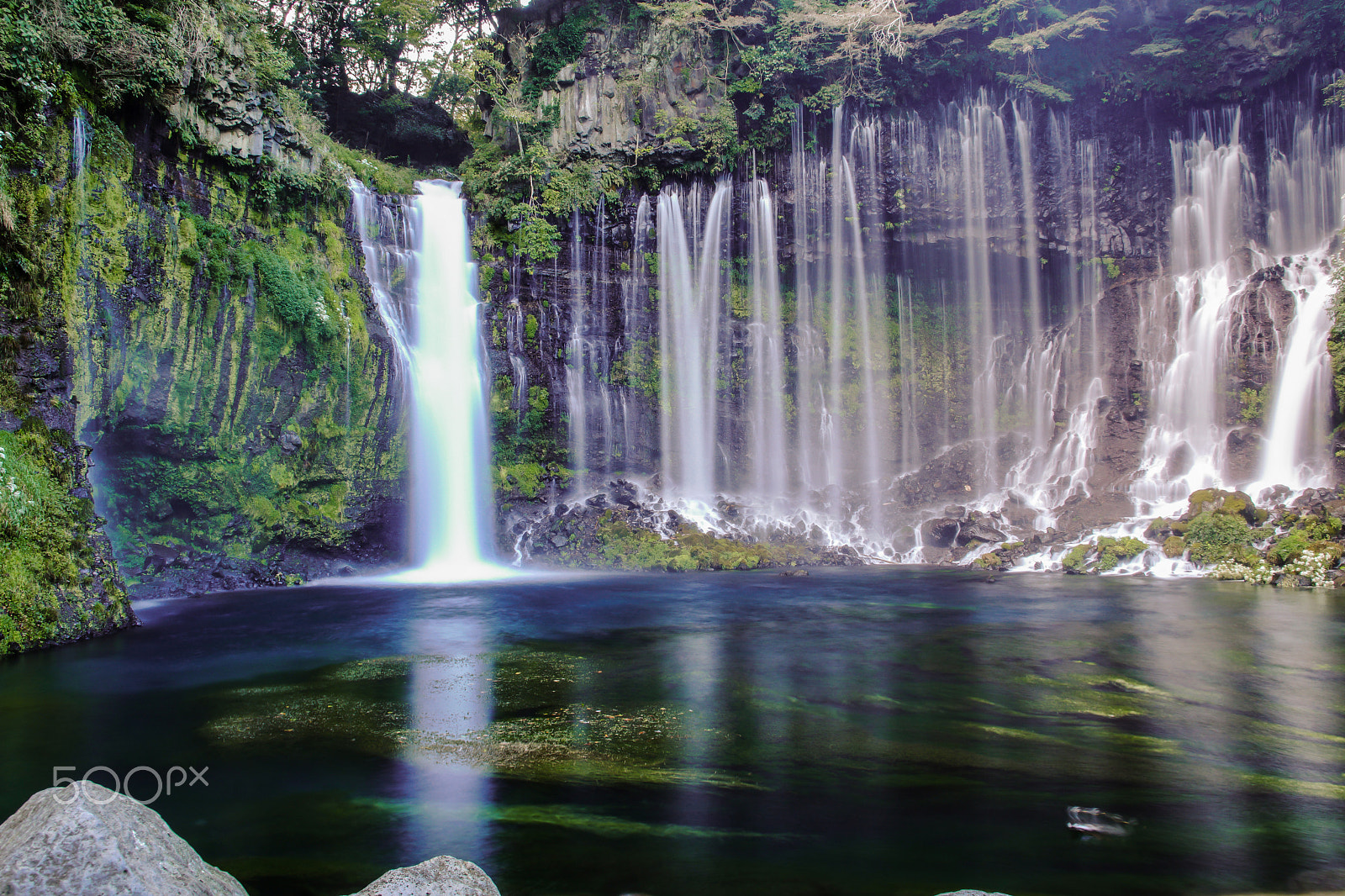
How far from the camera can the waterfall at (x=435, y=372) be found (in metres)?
18.1

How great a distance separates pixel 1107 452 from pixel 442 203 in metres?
20.3

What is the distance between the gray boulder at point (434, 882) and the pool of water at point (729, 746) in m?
1.03

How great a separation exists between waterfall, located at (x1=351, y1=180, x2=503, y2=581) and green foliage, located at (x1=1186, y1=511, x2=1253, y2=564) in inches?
627

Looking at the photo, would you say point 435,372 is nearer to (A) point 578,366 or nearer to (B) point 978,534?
(A) point 578,366

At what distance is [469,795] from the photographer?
4.96 metres

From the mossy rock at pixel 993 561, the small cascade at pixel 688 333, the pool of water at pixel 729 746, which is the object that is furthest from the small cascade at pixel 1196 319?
the small cascade at pixel 688 333

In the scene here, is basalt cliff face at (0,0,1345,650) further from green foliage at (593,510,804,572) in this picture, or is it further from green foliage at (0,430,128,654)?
green foliage at (0,430,128,654)

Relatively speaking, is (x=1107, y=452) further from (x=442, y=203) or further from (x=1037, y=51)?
(x=442, y=203)

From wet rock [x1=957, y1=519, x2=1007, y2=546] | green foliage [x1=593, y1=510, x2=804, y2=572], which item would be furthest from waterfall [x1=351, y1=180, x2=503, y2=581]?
wet rock [x1=957, y1=519, x2=1007, y2=546]

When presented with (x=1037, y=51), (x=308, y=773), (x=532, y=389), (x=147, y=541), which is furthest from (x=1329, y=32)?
(x=147, y=541)

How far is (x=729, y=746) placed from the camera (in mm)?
5895

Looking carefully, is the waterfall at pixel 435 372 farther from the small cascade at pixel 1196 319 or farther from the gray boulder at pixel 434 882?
the small cascade at pixel 1196 319

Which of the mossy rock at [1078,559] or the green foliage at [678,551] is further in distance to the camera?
the green foliage at [678,551]

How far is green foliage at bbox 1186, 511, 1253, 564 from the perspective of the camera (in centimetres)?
1520
